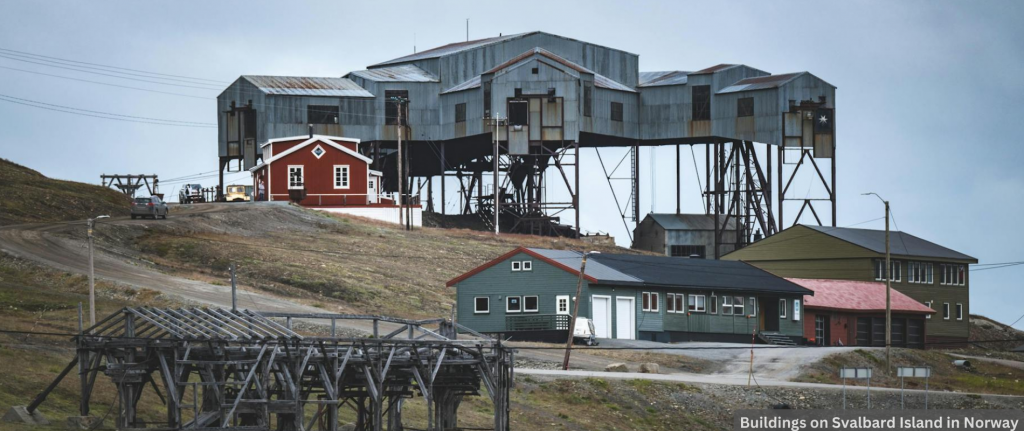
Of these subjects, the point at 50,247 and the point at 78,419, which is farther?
the point at 50,247

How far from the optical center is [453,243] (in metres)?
104

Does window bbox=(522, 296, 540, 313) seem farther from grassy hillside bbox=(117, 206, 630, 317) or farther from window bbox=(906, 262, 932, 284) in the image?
window bbox=(906, 262, 932, 284)

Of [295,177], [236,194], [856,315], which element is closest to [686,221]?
[295,177]

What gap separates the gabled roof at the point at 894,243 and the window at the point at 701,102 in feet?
63.5

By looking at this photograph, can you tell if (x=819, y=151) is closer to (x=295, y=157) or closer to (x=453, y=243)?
(x=453, y=243)

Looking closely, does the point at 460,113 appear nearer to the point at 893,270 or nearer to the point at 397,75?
the point at 397,75

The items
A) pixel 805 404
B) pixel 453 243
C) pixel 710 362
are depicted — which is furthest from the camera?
pixel 453 243

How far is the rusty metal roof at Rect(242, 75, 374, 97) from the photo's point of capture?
119 metres

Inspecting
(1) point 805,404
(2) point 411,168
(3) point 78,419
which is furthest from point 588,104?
(3) point 78,419

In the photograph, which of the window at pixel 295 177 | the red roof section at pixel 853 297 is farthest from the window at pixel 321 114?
the red roof section at pixel 853 297

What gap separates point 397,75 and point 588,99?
18224mm

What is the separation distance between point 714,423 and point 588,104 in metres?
62.3

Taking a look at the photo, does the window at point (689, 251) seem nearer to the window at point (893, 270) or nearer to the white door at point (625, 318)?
the window at point (893, 270)

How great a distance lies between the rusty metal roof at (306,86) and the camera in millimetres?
118750
